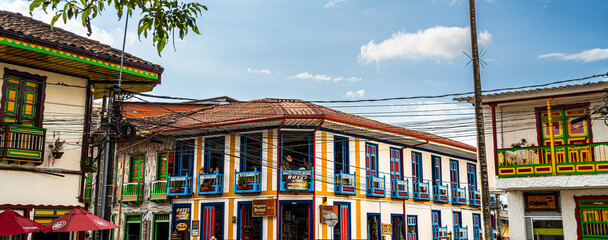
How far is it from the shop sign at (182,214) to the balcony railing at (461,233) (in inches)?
587

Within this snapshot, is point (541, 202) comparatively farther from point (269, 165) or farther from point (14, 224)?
point (14, 224)

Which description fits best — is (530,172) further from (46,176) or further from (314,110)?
(46,176)

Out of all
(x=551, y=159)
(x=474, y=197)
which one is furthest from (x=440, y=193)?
(x=551, y=159)

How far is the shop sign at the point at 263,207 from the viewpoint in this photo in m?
23.9

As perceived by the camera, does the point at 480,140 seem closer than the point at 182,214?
Yes

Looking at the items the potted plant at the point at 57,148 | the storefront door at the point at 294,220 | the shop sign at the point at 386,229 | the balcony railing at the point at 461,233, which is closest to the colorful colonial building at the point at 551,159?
the shop sign at the point at 386,229

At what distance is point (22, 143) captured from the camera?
51.1ft

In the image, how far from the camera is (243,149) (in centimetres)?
2534

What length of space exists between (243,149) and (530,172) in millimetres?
11834

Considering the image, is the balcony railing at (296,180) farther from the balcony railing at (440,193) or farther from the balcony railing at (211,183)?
the balcony railing at (440,193)

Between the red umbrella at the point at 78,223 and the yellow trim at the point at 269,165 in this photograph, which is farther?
the yellow trim at the point at 269,165

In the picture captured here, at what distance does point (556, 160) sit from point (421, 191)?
12.0 m

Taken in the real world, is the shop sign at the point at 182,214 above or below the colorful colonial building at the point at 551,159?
below

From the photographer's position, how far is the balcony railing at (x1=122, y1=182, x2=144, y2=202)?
2781cm
